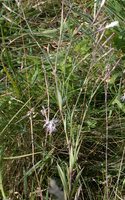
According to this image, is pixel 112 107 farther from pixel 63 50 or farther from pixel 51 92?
pixel 63 50

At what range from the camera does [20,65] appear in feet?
6.31

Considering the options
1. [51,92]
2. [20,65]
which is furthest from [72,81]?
[20,65]

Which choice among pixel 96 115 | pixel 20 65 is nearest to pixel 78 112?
pixel 96 115

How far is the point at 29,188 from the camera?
1.43 metres

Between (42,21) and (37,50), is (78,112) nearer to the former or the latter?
(37,50)

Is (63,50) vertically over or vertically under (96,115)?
over

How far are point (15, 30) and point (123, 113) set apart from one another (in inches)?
33.0

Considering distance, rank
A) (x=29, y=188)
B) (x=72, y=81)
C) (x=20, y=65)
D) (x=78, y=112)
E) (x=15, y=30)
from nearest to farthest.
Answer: (x=29, y=188), (x=78, y=112), (x=72, y=81), (x=20, y=65), (x=15, y=30)

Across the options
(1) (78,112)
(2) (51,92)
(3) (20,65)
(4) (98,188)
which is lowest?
(4) (98,188)

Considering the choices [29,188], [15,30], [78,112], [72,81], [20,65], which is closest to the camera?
[29,188]

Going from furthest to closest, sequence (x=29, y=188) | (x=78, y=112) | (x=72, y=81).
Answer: (x=72, y=81) < (x=78, y=112) < (x=29, y=188)

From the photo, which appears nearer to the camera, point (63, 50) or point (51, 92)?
point (51, 92)

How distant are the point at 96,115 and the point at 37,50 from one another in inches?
22.4

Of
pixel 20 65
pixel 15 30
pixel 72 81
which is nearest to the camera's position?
pixel 72 81
